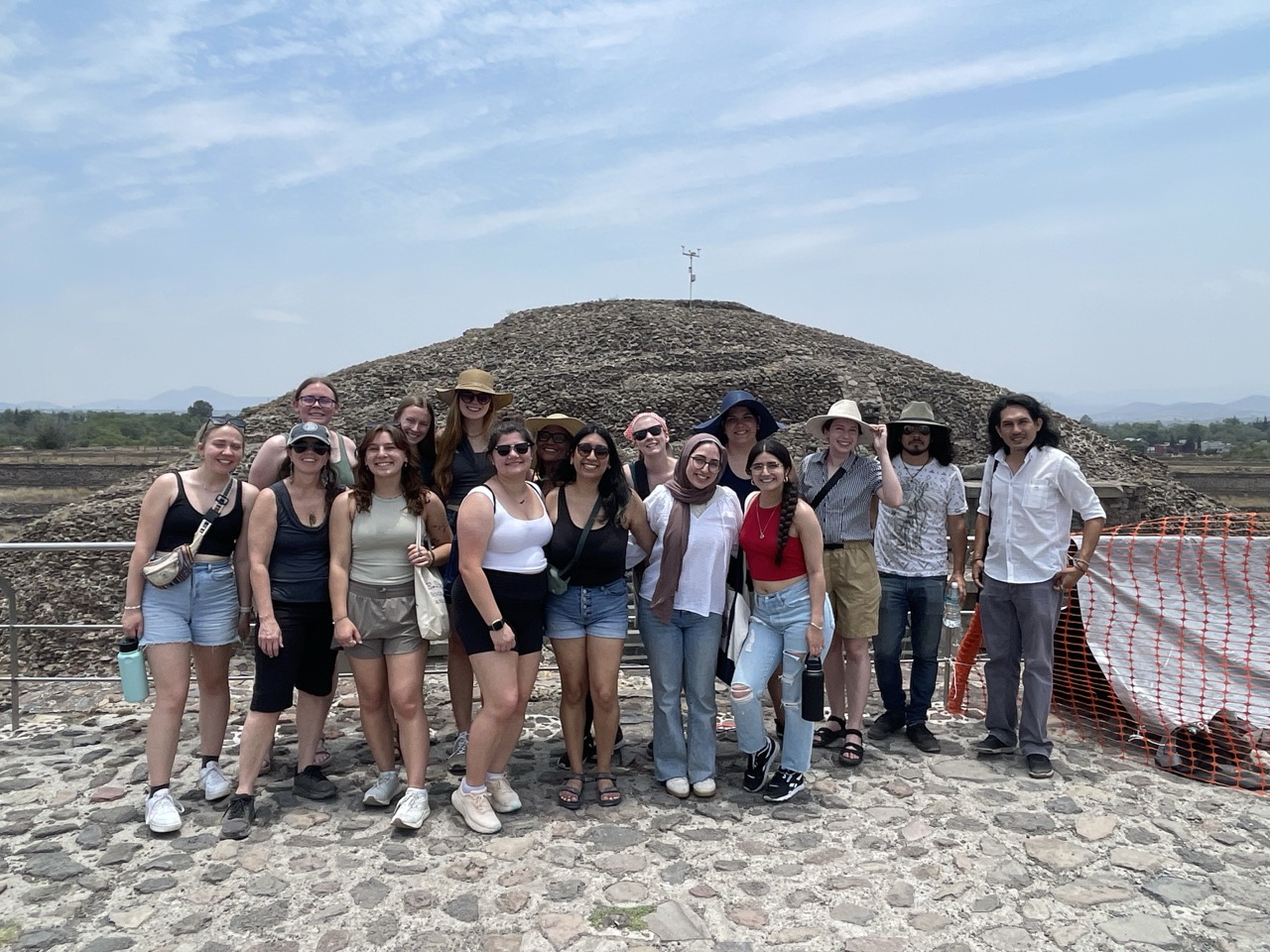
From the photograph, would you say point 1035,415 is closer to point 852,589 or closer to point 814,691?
point 852,589

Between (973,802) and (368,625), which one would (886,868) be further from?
(368,625)

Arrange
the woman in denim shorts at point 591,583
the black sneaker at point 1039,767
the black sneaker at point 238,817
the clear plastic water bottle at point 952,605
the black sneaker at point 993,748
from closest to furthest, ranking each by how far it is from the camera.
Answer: the black sneaker at point 238,817
the woman in denim shorts at point 591,583
the black sneaker at point 1039,767
the black sneaker at point 993,748
the clear plastic water bottle at point 952,605

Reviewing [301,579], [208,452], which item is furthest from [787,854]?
[208,452]

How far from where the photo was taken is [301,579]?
4012 mm

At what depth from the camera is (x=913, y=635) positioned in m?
4.98

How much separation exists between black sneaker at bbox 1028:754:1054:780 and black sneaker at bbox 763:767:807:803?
49.8 inches

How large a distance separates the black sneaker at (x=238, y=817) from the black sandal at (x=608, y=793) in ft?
5.28

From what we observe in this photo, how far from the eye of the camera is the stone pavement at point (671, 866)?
3.15 metres

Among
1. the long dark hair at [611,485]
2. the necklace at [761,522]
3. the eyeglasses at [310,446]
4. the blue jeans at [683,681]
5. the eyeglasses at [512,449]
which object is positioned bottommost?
the blue jeans at [683,681]

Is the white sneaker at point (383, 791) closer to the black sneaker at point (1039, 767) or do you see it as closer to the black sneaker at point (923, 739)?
the black sneaker at point (923, 739)

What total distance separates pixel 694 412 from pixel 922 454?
1346cm

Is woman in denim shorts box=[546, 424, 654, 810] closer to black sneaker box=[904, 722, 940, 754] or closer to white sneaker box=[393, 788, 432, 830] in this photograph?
white sneaker box=[393, 788, 432, 830]

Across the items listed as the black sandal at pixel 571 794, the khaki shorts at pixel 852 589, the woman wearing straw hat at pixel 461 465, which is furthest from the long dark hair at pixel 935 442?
the black sandal at pixel 571 794

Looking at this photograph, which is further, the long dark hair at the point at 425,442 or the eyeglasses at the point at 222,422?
the long dark hair at the point at 425,442
